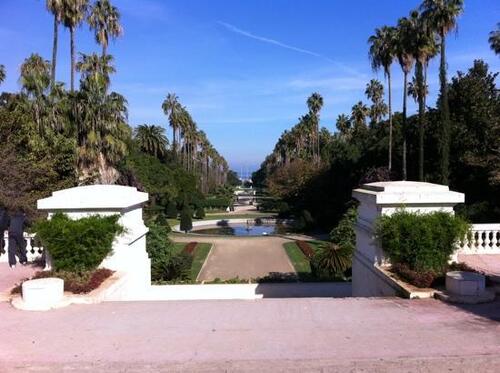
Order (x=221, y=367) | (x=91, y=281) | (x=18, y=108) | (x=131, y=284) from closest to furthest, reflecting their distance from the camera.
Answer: (x=221, y=367)
(x=91, y=281)
(x=131, y=284)
(x=18, y=108)

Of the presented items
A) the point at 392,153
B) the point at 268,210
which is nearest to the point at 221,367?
the point at 392,153

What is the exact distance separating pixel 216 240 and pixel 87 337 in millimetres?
32712

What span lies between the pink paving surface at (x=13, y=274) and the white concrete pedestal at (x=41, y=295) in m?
2.83

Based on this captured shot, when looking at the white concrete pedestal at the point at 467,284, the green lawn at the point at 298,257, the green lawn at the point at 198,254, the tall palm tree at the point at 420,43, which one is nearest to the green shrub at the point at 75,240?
the white concrete pedestal at the point at 467,284

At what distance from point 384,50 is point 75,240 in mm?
38667

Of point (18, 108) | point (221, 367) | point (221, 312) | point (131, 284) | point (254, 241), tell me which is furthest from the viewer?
point (254, 241)

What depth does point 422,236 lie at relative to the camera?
8.81 metres

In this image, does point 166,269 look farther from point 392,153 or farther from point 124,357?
point 392,153

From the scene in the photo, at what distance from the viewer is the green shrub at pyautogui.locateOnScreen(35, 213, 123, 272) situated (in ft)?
29.0

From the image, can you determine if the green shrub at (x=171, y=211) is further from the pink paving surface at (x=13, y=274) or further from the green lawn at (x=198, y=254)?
the pink paving surface at (x=13, y=274)

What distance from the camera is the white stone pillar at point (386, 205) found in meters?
9.27

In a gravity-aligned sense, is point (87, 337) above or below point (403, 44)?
below

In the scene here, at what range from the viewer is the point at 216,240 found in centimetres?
3866

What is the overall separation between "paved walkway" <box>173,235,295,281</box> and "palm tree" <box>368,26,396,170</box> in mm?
13794
